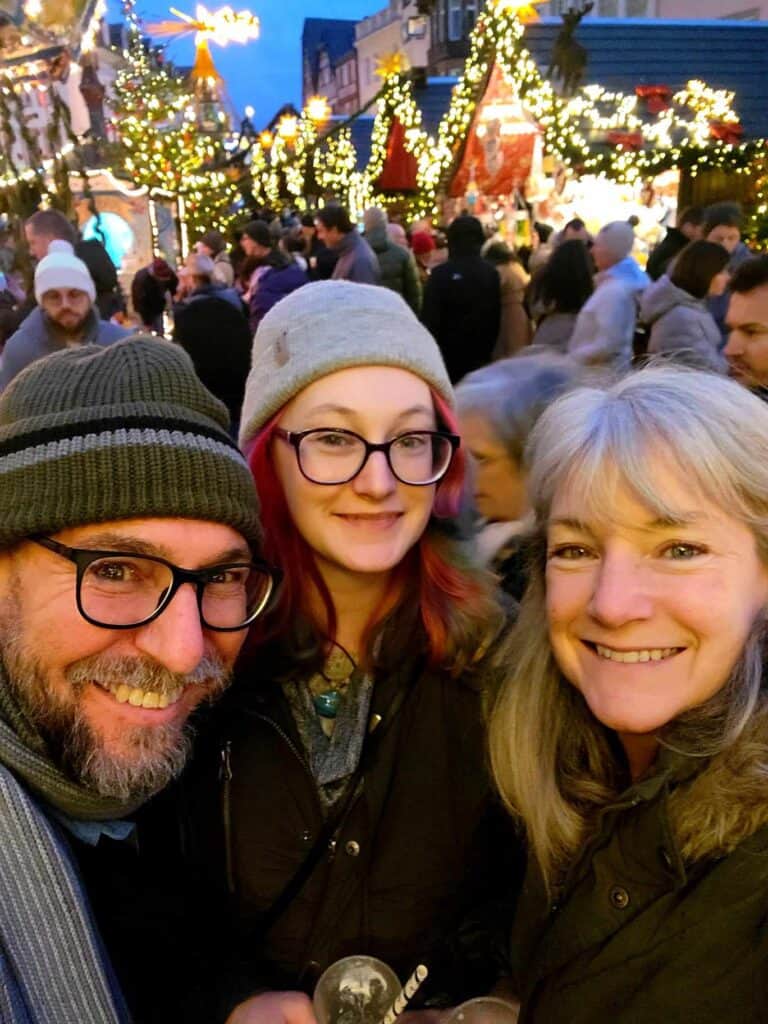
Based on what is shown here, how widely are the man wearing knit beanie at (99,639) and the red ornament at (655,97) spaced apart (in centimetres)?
1592

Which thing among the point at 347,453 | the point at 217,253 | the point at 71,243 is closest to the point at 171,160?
the point at 217,253

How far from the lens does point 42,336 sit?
4.40m

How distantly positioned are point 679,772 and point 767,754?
13cm

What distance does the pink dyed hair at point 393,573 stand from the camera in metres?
1.68

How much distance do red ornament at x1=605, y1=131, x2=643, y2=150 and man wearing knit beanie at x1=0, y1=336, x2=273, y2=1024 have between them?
43.6 ft

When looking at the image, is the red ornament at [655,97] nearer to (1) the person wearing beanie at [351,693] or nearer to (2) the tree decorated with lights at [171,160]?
(2) the tree decorated with lights at [171,160]

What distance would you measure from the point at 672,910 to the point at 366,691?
2.20ft

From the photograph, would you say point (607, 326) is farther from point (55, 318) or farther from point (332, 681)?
point (332, 681)

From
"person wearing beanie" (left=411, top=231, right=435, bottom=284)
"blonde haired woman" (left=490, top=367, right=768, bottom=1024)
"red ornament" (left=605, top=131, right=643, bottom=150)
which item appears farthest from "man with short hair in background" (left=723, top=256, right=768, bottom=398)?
"red ornament" (left=605, top=131, right=643, bottom=150)

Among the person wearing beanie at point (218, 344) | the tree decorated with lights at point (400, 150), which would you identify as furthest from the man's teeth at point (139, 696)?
the tree decorated with lights at point (400, 150)

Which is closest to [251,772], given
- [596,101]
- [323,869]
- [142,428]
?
[323,869]

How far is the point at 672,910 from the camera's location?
46.3 inches

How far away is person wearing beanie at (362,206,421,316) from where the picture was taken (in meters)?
7.71

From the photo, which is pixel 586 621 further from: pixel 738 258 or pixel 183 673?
pixel 738 258
